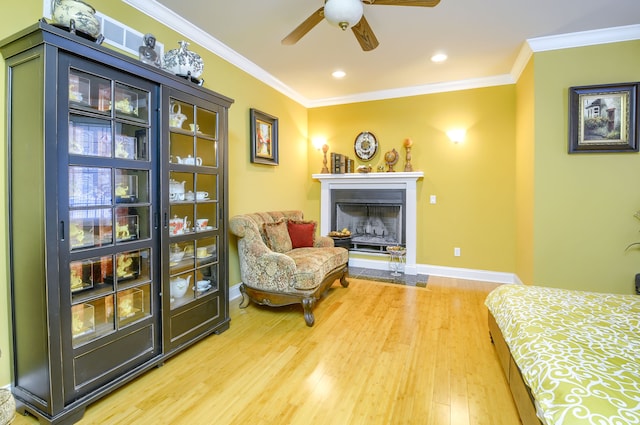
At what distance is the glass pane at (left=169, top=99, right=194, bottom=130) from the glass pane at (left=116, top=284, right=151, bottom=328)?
118 centimetres

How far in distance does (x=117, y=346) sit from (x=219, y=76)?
2.72 metres

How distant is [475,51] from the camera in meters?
3.42

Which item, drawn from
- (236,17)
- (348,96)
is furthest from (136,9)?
(348,96)

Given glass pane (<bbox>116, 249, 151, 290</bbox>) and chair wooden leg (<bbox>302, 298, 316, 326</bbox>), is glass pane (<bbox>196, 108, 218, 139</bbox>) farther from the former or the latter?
chair wooden leg (<bbox>302, 298, 316, 326</bbox>)

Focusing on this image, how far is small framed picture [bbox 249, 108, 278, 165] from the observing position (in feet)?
12.6

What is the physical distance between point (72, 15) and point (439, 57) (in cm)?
343

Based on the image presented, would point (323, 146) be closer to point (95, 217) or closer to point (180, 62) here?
point (180, 62)

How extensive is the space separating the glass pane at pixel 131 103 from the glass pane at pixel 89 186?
1.29 ft

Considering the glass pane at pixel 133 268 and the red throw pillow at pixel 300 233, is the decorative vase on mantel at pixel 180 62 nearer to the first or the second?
the glass pane at pixel 133 268

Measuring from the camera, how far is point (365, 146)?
195 inches

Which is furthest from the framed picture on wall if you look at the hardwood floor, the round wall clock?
the round wall clock

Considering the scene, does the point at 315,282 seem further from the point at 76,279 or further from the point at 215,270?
the point at 76,279

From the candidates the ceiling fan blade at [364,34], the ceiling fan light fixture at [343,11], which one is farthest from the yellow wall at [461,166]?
the ceiling fan light fixture at [343,11]

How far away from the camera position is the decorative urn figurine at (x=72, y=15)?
1.61 meters
